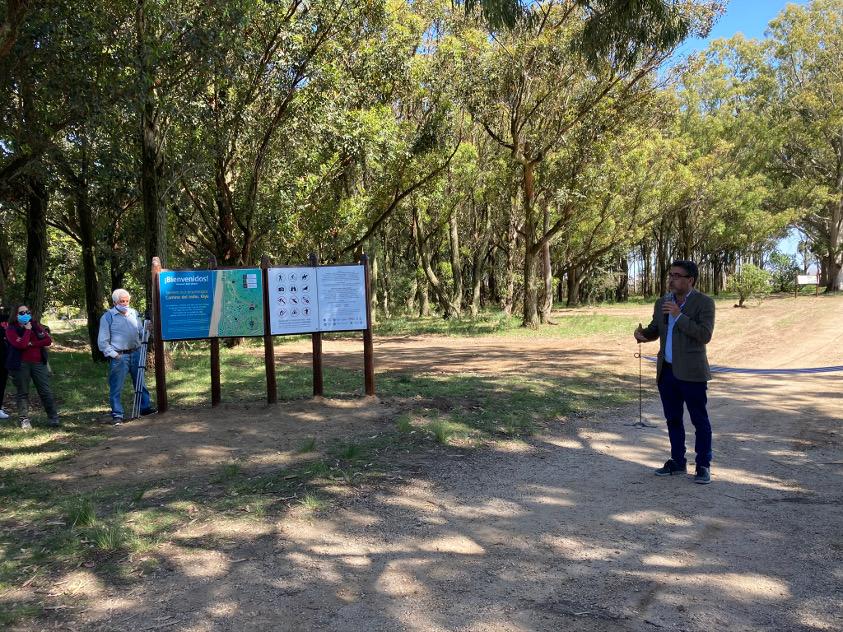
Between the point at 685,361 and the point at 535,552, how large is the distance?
7.71ft

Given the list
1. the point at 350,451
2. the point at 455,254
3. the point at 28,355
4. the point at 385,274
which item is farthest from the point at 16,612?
the point at 385,274

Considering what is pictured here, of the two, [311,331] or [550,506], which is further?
[311,331]

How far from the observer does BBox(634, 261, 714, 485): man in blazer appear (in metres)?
5.62

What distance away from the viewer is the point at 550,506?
17.2 feet

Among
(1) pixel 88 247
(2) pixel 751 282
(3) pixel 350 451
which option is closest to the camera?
(3) pixel 350 451

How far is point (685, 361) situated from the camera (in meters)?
5.68

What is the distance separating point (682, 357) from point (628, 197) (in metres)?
28.4

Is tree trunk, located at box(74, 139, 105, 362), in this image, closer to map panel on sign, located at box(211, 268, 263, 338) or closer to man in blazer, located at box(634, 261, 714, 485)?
map panel on sign, located at box(211, 268, 263, 338)

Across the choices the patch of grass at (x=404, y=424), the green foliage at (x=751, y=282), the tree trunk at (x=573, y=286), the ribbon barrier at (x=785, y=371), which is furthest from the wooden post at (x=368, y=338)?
Answer: the tree trunk at (x=573, y=286)

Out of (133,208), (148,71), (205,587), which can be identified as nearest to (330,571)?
(205,587)

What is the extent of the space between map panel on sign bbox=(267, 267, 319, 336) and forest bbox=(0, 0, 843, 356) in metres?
4.07

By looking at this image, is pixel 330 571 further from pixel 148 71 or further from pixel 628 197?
pixel 628 197

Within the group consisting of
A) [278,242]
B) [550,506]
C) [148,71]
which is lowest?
[550,506]

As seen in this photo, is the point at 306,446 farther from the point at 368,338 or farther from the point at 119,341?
the point at 119,341
